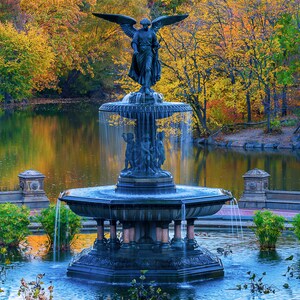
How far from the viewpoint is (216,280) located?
76.9 feet

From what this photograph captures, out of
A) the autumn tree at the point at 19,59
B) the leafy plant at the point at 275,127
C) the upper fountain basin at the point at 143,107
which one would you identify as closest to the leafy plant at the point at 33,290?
the upper fountain basin at the point at 143,107

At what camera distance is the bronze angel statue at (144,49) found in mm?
24953

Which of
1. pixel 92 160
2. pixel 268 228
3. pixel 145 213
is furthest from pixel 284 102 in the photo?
pixel 145 213

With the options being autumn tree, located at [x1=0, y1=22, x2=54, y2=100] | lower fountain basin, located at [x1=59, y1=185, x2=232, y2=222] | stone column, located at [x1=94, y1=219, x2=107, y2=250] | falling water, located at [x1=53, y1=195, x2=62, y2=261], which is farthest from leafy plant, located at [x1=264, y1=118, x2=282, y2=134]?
stone column, located at [x1=94, y1=219, x2=107, y2=250]

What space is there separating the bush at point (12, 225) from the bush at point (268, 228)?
5338 millimetres

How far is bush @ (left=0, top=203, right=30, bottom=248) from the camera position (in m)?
26.1

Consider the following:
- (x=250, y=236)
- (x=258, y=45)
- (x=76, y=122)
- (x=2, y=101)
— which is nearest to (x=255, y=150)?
(x=258, y=45)

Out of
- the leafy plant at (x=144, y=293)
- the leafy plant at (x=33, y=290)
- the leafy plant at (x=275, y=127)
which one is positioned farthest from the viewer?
the leafy plant at (x=275, y=127)

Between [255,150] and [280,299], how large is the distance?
34893 mm

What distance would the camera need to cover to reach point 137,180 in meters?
24.5

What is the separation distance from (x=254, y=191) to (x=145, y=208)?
9.73m

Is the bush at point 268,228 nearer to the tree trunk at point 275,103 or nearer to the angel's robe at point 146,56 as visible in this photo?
the angel's robe at point 146,56

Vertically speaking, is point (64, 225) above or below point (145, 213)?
below

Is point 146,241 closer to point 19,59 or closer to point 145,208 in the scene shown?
point 145,208
